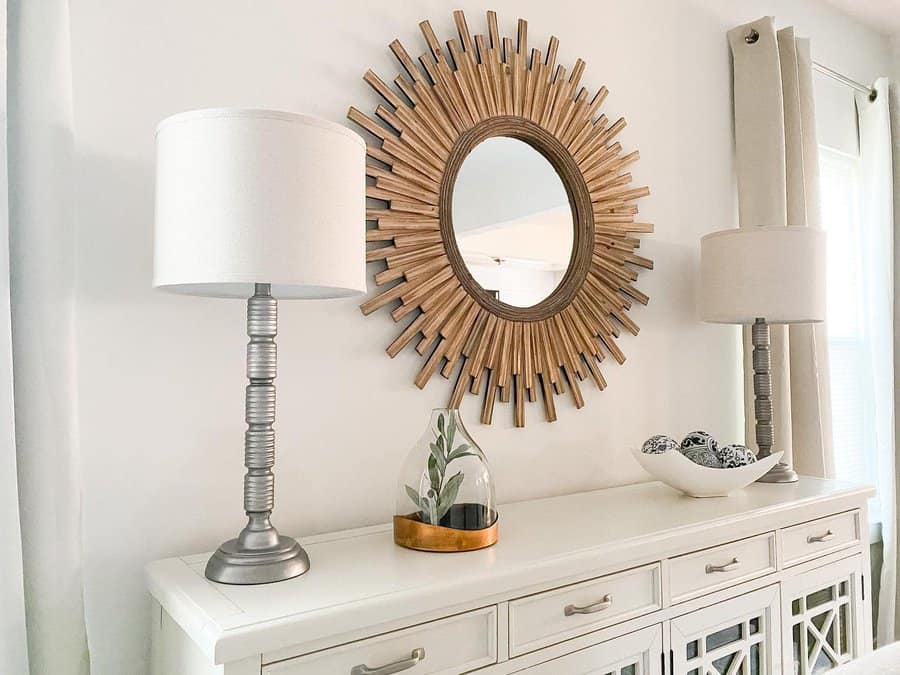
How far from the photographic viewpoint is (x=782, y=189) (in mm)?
2414

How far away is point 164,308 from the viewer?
1.42 meters

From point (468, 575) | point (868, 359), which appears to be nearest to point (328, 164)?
point (468, 575)

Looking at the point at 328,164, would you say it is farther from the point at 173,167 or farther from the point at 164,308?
the point at 164,308

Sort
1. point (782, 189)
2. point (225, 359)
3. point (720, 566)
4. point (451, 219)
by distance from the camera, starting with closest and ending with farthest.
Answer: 1. point (225, 359)
2. point (720, 566)
3. point (451, 219)
4. point (782, 189)

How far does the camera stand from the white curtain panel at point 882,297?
9.36ft

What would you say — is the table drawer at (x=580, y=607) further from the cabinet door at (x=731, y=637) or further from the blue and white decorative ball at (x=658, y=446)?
the blue and white decorative ball at (x=658, y=446)

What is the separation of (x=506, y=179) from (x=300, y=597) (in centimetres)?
120

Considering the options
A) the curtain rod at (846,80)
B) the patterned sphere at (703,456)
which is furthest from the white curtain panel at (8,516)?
the curtain rod at (846,80)

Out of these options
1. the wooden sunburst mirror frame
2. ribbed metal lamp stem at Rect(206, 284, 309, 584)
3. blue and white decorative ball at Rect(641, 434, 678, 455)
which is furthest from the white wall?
ribbed metal lamp stem at Rect(206, 284, 309, 584)

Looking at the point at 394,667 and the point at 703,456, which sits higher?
the point at 703,456

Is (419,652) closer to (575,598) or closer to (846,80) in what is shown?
(575,598)

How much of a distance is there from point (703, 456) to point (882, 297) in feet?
5.20

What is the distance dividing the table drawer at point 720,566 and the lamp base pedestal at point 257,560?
812mm

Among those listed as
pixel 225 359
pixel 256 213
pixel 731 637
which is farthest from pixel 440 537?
pixel 731 637
